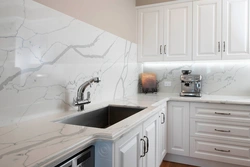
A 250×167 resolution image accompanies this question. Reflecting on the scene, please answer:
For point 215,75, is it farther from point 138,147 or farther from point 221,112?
point 138,147

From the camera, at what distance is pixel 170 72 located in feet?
10.2

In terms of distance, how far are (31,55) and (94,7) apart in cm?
97

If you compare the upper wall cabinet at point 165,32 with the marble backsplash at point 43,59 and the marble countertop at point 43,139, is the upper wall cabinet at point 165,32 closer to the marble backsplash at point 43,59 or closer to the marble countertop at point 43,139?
the marble backsplash at point 43,59

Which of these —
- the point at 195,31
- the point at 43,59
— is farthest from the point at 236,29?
the point at 43,59

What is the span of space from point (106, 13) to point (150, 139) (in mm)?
1465

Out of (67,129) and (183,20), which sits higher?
(183,20)

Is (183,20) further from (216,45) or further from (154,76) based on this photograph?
(154,76)

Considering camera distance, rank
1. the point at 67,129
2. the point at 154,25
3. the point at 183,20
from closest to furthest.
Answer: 1. the point at 67,129
2. the point at 183,20
3. the point at 154,25

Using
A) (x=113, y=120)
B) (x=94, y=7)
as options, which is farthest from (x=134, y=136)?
(x=94, y=7)

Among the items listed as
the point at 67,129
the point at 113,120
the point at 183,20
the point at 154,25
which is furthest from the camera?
the point at 154,25

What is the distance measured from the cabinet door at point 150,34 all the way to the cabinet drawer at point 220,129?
3.67ft

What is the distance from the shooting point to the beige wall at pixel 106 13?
158 centimetres

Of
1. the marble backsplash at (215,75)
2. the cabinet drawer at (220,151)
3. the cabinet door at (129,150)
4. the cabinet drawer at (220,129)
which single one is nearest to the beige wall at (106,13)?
the marble backsplash at (215,75)

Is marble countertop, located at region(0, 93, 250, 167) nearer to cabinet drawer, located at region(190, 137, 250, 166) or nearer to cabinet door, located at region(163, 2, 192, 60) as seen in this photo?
cabinet drawer, located at region(190, 137, 250, 166)
